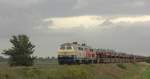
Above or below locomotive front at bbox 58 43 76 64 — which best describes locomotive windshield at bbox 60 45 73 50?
above

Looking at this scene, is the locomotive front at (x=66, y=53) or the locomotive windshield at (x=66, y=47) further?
the locomotive windshield at (x=66, y=47)

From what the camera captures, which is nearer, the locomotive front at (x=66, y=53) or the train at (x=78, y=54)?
the locomotive front at (x=66, y=53)

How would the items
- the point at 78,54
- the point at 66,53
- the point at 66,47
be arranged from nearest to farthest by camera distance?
the point at 66,53 < the point at 66,47 < the point at 78,54

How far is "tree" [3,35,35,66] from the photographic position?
57.1 metres

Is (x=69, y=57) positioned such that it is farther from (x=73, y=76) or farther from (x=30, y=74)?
(x=30, y=74)

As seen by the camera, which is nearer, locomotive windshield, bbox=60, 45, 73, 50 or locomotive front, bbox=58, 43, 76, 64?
locomotive front, bbox=58, 43, 76, 64

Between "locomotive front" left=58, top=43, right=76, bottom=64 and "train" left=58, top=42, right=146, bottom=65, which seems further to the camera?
"train" left=58, top=42, right=146, bottom=65

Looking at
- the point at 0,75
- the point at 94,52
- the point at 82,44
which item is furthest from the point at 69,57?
the point at 0,75

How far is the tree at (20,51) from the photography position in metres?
57.1

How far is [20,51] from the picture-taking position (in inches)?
2360

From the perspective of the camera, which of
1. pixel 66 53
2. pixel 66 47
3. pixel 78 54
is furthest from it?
pixel 78 54

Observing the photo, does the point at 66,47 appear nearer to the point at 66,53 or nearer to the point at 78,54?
the point at 66,53

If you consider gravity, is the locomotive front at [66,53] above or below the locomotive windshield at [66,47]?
below

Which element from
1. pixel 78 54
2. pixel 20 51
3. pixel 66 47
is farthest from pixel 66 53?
pixel 20 51
